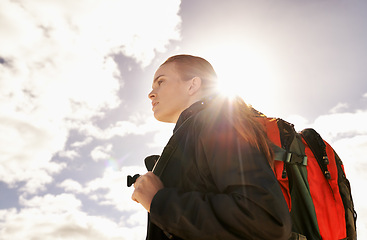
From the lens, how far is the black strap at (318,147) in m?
2.95

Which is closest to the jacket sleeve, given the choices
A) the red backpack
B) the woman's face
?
the red backpack

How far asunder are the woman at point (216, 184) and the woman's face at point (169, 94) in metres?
0.56

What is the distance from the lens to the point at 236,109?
2703mm

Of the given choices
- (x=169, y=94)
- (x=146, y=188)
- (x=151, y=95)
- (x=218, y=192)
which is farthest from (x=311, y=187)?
(x=151, y=95)

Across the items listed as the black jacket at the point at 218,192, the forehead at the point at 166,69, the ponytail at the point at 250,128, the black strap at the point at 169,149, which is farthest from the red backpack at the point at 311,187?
the forehead at the point at 166,69

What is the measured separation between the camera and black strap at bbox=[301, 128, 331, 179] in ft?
9.66

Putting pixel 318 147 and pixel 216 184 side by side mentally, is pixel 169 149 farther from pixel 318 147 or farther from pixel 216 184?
pixel 318 147

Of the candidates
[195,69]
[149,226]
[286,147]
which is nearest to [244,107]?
[286,147]

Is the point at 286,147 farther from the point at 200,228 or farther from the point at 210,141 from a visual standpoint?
the point at 200,228

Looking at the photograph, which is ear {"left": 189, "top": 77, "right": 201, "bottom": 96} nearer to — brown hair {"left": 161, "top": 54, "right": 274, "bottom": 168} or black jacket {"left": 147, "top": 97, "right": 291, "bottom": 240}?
brown hair {"left": 161, "top": 54, "right": 274, "bottom": 168}

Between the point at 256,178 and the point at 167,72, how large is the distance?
2.00 meters

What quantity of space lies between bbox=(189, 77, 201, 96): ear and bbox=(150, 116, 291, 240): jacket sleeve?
1253mm

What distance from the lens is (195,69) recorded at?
3713 mm

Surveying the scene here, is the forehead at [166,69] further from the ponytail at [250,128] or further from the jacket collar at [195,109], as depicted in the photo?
the ponytail at [250,128]
